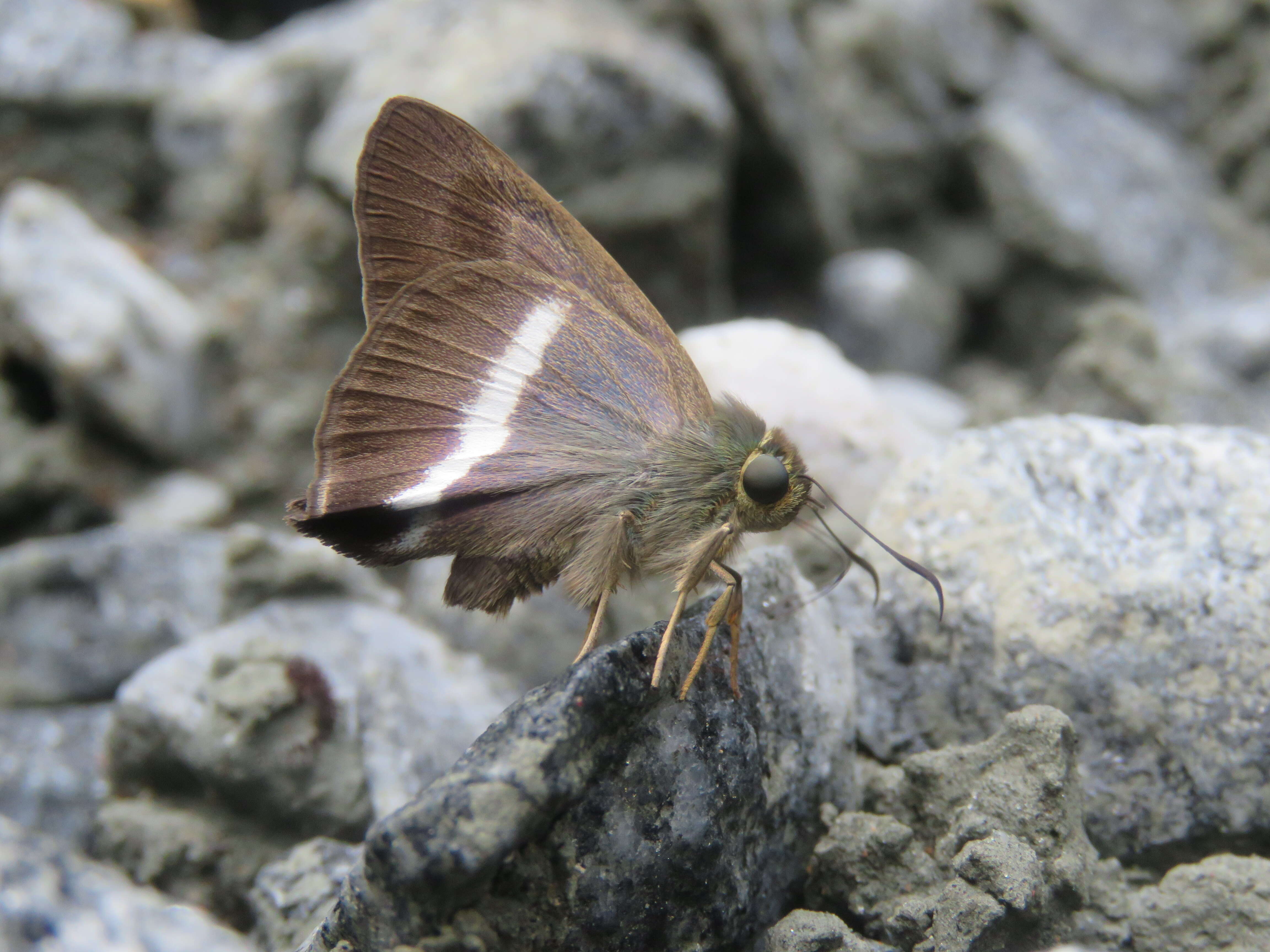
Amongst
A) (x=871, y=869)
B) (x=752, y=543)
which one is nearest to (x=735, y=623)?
(x=871, y=869)

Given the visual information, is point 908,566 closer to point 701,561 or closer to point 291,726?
point 701,561

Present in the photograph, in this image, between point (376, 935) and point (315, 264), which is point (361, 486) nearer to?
point (376, 935)

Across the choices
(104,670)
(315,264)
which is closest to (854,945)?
(104,670)

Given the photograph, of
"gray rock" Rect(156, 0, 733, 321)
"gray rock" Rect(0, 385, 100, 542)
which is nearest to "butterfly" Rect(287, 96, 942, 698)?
"gray rock" Rect(156, 0, 733, 321)

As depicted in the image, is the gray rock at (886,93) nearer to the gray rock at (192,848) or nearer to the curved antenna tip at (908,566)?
the curved antenna tip at (908,566)

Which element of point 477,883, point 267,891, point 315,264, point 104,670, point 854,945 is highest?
point 315,264

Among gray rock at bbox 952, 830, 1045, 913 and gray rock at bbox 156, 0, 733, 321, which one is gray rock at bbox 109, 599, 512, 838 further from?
gray rock at bbox 156, 0, 733, 321
